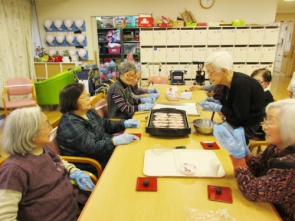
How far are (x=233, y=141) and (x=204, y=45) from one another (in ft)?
16.4

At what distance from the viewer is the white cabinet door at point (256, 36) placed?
17.7 feet

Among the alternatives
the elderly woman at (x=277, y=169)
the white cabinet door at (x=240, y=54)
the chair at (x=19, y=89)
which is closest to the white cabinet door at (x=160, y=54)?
the white cabinet door at (x=240, y=54)

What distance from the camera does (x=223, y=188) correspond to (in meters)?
1.04

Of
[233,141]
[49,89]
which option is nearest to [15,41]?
[49,89]

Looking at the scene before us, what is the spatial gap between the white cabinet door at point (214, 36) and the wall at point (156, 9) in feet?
2.09

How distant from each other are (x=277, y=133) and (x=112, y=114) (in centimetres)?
174

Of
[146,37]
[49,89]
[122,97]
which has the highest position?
[146,37]

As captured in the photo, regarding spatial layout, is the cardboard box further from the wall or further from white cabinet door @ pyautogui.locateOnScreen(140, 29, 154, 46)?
the wall

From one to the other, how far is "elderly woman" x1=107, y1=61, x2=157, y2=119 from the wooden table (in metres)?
1.08

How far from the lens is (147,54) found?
576cm

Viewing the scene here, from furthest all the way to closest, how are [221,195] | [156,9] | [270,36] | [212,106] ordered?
[156,9], [270,36], [212,106], [221,195]

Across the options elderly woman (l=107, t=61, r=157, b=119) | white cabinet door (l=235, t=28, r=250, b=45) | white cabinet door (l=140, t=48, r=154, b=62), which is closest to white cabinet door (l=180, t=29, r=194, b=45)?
white cabinet door (l=140, t=48, r=154, b=62)

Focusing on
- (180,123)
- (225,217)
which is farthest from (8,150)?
(180,123)

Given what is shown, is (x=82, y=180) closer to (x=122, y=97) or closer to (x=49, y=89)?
(x=122, y=97)
